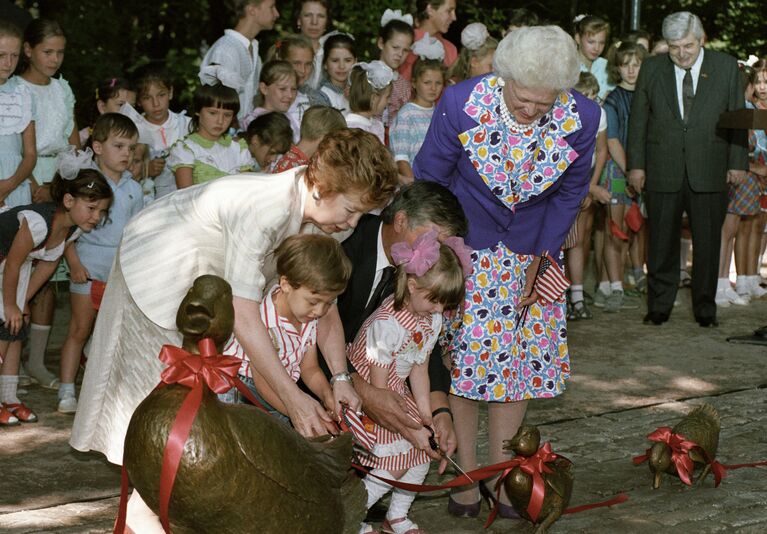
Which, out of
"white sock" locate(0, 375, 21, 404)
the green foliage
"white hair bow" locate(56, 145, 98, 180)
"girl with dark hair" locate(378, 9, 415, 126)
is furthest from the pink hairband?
the green foliage

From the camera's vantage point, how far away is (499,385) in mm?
4766

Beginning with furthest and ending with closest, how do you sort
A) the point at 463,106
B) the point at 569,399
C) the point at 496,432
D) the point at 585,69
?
the point at 585,69 → the point at 569,399 → the point at 496,432 → the point at 463,106

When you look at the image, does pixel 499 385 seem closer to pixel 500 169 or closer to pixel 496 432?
pixel 496 432

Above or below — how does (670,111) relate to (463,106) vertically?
below

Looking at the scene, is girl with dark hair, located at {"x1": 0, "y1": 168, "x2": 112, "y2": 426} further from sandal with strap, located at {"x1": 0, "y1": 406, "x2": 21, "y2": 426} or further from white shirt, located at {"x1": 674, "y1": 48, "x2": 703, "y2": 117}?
white shirt, located at {"x1": 674, "y1": 48, "x2": 703, "y2": 117}

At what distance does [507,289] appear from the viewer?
4.76 metres

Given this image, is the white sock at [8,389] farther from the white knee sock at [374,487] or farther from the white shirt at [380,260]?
the white shirt at [380,260]

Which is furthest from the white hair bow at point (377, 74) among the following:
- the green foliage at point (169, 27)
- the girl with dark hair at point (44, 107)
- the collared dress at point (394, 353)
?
the green foliage at point (169, 27)

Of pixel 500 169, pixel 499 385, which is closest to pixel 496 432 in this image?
pixel 499 385

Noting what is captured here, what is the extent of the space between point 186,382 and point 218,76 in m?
5.19

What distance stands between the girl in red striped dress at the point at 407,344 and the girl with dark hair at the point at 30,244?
2.22m

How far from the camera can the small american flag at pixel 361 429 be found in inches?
168

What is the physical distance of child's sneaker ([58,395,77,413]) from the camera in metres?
6.21

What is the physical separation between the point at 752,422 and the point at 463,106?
275 cm
